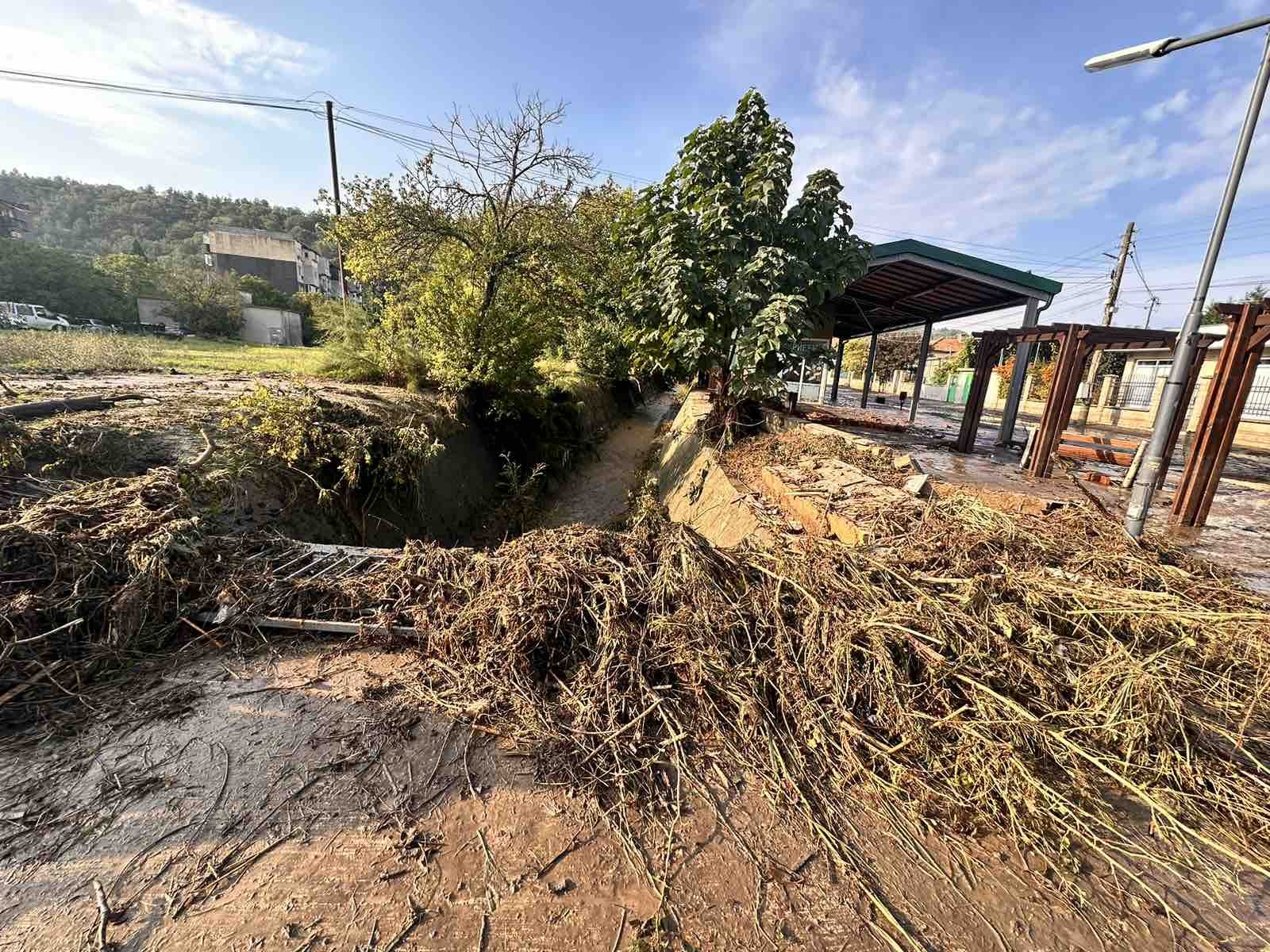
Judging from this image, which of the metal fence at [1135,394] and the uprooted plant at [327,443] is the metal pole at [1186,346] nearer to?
the uprooted plant at [327,443]

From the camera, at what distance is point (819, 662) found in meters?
2.85

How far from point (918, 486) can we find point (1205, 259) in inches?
118

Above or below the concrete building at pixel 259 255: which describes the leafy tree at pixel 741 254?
below

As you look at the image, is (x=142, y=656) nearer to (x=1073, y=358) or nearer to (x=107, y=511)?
(x=107, y=511)

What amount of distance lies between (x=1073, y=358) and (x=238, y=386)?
14.0 m

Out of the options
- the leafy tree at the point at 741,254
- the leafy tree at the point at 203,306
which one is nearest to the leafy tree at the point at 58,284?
the leafy tree at the point at 203,306

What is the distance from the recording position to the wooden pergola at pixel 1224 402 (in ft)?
18.1

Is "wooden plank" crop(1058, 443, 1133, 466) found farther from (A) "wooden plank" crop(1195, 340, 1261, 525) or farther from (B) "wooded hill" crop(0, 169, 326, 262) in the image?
(B) "wooded hill" crop(0, 169, 326, 262)

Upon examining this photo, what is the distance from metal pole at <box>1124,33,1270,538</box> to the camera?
13.1 ft

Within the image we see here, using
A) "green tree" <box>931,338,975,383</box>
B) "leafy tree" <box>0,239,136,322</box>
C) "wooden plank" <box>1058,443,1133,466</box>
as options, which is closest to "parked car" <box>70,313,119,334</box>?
"leafy tree" <box>0,239,136,322</box>

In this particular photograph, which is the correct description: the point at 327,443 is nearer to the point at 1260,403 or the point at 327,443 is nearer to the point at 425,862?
the point at 425,862

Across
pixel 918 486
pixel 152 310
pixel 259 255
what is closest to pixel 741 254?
pixel 918 486

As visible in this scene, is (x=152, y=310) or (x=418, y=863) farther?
(x=152, y=310)

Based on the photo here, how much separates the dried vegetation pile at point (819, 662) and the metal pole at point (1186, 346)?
3.60 ft
